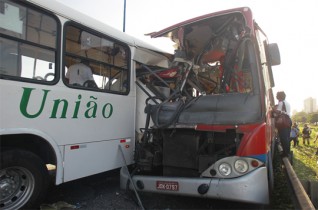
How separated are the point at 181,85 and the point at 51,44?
2.21 metres

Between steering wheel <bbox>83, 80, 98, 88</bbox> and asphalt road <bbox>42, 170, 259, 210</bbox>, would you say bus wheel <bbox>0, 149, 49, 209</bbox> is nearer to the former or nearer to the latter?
asphalt road <bbox>42, 170, 259, 210</bbox>

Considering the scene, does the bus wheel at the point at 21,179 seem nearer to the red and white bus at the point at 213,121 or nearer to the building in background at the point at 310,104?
the red and white bus at the point at 213,121

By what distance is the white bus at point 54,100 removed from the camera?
373cm

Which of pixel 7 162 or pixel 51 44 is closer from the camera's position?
pixel 7 162

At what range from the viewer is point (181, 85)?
5242mm

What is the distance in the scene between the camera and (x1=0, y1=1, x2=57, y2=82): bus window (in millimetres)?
3682

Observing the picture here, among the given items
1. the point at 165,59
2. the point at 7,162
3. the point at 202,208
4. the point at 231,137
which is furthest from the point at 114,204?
the point at 165,59

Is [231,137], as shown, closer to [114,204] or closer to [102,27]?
[114,204]

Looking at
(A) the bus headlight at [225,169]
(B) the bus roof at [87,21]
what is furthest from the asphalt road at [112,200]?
(B) the bus roof at [87,21]

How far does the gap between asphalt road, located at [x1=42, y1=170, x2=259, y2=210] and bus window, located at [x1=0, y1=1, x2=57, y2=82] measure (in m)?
1.94

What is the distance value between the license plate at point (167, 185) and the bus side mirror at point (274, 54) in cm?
254

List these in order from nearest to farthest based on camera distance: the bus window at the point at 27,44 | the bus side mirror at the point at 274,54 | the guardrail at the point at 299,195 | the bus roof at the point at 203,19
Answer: the bus window at the point at 27,44 < the guardrail at the point at 299,195 < the bus roof at the point at 203,19 < the bus side mirror at the point at 274,54

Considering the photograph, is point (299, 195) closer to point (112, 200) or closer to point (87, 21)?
point (112, 200)

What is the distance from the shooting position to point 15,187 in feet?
12.8
